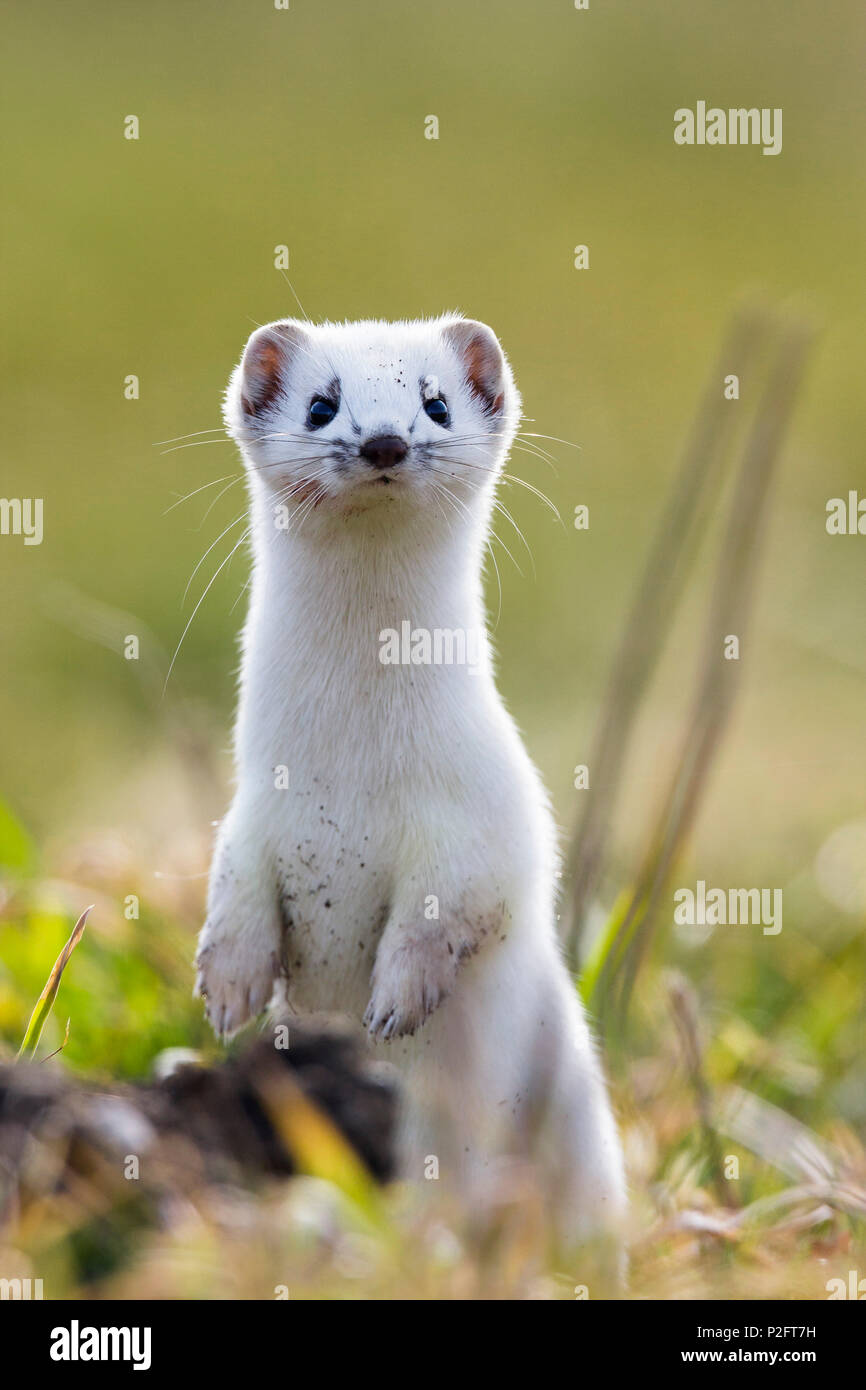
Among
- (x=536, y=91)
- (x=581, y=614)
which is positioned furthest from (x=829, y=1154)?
(x=536, y=91)

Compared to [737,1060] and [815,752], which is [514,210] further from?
[737,1060]

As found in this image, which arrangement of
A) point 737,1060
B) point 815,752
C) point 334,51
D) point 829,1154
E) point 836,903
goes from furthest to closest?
1. point 334,51
2. point 815,752
3. point 836,903
4. point 737,1060
5. point 829,1154

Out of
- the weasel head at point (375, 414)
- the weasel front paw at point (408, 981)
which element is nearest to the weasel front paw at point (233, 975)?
the weasel front paw at point (408, 981)

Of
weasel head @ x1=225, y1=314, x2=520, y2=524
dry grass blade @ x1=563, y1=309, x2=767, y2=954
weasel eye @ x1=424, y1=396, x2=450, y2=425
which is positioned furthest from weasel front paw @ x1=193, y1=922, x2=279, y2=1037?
weasel eye @ x1=424, y1=396, x2=450, y2=425

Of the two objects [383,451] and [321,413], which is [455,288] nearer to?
[321,413]

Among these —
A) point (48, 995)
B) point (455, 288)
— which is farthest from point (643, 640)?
point (455, 288)

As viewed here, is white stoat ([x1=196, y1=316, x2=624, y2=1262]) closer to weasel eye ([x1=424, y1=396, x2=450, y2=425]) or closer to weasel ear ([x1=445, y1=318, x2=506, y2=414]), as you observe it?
weasel eye ([x1=424, y1=396, x2=450, y2=425])
